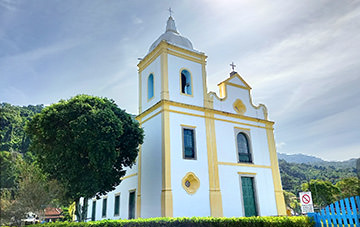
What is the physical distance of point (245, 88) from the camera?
20.2m

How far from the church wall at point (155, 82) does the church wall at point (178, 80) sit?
31.6 inches

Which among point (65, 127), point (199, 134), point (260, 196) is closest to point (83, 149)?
point (65, 127)

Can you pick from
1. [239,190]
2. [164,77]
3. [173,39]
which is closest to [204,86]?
[164,77]

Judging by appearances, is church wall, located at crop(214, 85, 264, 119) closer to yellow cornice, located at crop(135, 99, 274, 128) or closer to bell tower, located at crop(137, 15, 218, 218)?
yellow cornice, located at crop(135, 99, 274, 128)

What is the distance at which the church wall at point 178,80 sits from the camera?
17.0 m

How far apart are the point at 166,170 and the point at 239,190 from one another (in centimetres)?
504

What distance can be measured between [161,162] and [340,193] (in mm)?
34159

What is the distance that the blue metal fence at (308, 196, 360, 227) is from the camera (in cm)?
800

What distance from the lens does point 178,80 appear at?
1744 cm

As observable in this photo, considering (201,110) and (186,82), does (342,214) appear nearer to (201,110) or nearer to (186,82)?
(201,110)

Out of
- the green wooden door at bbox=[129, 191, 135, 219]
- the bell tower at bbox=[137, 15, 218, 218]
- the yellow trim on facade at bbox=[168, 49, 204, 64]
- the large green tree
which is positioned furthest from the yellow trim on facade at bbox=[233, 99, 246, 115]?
the green wooden door at bbox=[129, 191, 135, 219]

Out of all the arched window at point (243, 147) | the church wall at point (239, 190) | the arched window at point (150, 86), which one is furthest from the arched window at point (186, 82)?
the church wall at point (239, 190)

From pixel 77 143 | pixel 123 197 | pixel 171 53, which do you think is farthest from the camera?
pixel 123 197

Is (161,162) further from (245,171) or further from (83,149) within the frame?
(245,171)
